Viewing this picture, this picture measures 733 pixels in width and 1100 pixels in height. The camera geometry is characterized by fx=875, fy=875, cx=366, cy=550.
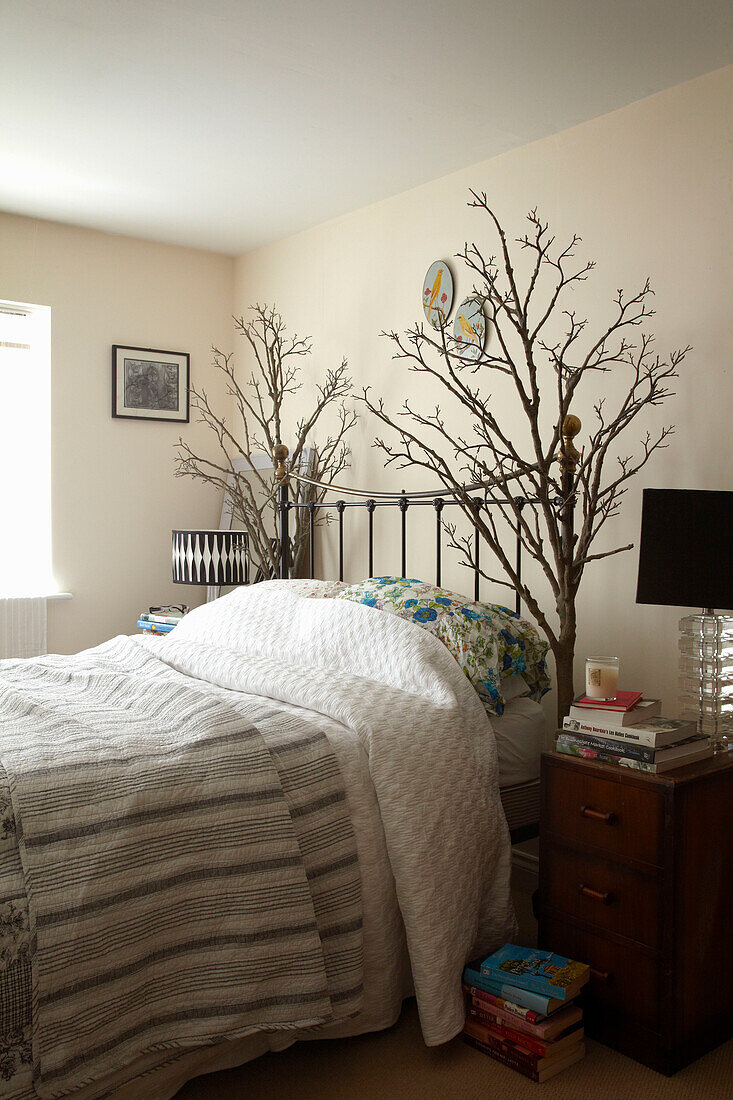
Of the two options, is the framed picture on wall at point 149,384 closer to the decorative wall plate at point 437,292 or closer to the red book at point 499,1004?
the decorative wall plate at point 437,292

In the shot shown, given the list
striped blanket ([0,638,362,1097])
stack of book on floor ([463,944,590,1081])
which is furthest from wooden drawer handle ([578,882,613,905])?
striped blanket ([0,638,362,1097])

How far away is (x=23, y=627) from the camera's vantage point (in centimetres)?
382

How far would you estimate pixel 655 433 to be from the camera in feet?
8.43

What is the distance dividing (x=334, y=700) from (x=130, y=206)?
A: 8.42 feet

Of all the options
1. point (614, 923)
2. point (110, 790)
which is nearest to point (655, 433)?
point (614, 923)

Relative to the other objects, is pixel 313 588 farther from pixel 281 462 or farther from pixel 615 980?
pixel 615 980

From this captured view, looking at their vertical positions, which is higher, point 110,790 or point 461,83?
point 461,83

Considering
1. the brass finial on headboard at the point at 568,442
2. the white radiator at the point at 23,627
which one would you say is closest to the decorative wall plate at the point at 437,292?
the brass finial on headboard at the point at 568,442

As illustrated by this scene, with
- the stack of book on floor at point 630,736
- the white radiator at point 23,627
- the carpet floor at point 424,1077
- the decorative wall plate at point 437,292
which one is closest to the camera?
the carpet floor at point 424,1077

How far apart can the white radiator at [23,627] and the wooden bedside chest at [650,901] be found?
8.72ft

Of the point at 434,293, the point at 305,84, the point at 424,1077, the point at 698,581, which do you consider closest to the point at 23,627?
the point at 434,293

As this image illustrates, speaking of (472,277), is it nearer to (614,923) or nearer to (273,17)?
(273,17)

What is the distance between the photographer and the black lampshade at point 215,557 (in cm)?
360

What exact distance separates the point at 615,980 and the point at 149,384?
129 inches
